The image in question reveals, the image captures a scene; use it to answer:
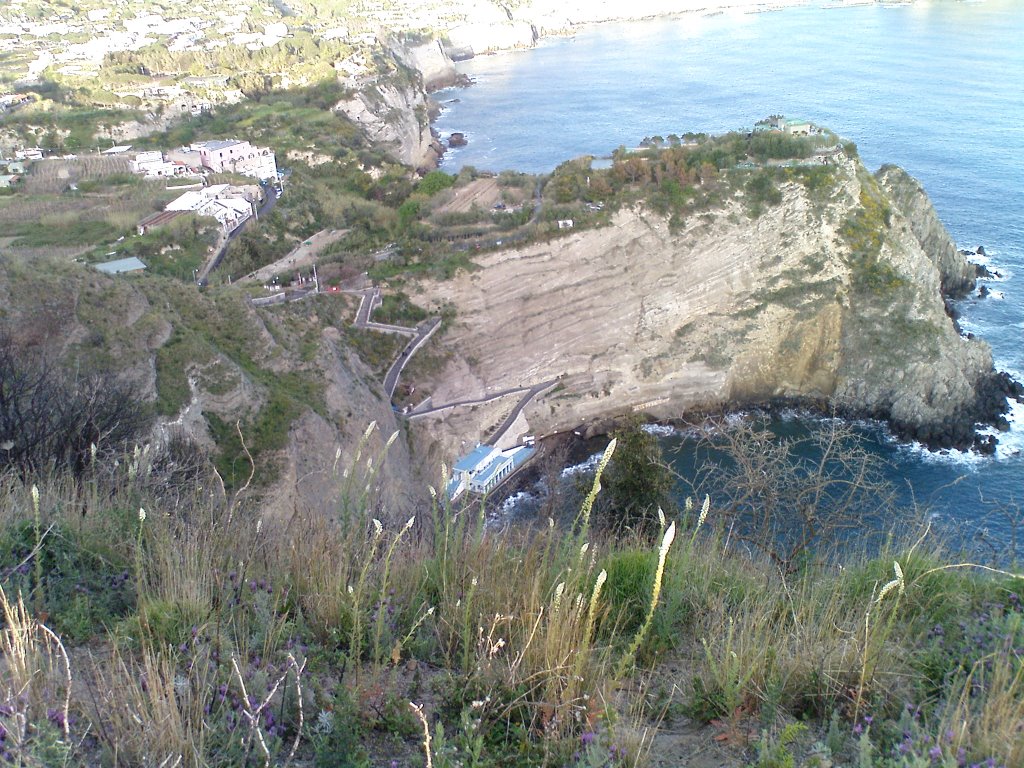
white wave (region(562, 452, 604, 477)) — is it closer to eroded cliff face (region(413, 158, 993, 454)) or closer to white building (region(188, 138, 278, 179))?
eroded cliff face (region(413, 158, 993, 454))

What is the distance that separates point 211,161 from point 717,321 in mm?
24281

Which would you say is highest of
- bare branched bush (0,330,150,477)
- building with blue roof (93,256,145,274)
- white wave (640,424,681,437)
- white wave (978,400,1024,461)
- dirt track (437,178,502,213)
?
bare branched bush (0,330,150,477)

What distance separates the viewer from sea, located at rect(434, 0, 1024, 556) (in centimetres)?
2278

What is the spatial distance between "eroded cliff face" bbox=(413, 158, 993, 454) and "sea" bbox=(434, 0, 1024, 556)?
1673 mm

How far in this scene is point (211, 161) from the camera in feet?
118

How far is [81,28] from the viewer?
76188mm

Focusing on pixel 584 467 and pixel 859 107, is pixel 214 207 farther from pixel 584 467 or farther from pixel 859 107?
pixel 859 107

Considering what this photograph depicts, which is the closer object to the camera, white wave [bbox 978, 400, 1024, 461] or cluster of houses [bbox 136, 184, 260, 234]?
white wave [bbox 978, 400, 1024, 461]

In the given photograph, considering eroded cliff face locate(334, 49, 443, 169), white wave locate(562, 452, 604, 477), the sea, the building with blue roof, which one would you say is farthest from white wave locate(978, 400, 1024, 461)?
eroded cliff face locate(334, 49, 443, 169)

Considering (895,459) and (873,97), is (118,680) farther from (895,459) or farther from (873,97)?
(873,97)

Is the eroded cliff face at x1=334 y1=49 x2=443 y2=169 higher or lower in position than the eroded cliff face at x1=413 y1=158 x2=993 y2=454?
higher

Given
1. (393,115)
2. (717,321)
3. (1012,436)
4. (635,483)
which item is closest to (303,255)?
(717,321)

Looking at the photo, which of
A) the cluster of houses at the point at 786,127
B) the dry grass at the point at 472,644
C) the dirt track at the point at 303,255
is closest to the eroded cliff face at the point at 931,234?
the cluster of houses at the point at 786,127

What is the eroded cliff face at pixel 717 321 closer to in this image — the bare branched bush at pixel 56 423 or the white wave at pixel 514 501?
the white wave at pixel 514 501
